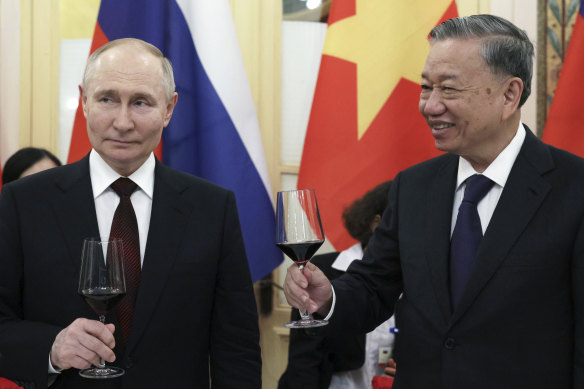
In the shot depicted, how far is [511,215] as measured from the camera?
5.94ft

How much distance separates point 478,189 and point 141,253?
0.91m

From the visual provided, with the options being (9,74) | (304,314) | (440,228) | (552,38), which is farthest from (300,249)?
(9,74)

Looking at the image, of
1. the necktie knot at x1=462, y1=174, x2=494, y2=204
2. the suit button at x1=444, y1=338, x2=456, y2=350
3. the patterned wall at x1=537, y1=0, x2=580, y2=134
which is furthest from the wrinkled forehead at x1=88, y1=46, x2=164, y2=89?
the patterned wall at x1=537, y1=0, x2=580, y2=134

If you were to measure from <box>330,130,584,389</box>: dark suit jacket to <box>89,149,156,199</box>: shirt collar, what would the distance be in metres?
0.63

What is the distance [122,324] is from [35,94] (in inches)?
97.3

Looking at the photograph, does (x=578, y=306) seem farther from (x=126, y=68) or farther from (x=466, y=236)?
(x=126, y=68)

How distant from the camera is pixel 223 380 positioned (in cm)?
205

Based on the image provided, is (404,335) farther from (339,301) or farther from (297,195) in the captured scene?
(297,195)

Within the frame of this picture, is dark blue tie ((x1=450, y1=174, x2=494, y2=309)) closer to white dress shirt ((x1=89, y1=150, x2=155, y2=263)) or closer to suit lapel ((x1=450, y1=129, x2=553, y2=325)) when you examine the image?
suit lapel ((x1=450, y1=129, x2=553, y2=325))

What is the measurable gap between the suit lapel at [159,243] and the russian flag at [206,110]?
57.3 inches

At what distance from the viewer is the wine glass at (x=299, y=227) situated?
5.83ft

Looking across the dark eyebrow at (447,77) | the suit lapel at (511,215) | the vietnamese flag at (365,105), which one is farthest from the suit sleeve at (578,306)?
the vietnamese flag at (365,105)

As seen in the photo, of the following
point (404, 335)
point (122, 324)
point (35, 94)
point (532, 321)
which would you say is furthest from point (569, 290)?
point (35, 94)

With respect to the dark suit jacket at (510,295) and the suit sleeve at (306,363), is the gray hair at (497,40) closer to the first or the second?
the dark suit jacket at (510,295)
